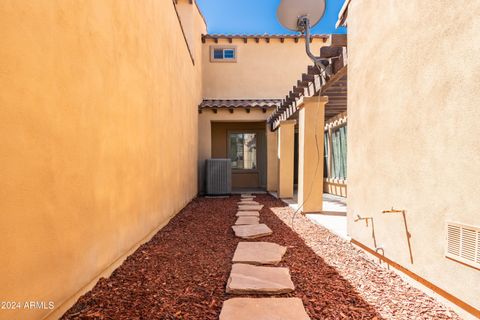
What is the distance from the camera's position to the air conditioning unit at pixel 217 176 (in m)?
9.68

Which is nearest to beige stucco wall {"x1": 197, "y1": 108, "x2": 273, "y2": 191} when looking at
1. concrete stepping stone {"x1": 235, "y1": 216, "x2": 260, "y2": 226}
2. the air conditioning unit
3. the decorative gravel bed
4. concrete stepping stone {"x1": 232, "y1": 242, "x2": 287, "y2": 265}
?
the air conditioning unit

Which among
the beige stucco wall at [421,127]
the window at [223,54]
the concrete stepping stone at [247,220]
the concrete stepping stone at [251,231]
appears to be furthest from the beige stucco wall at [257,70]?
the beige stucco wall at [421,127]

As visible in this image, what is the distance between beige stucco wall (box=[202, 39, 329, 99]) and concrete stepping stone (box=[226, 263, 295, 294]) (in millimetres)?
9786

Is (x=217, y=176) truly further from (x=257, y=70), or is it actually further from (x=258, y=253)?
(x=258, y=253)

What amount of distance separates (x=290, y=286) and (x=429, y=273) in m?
1.10

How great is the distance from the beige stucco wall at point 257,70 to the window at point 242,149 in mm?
1791

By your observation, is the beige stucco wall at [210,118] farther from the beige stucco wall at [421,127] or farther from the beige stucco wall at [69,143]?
the beige stucco wall at [421,127]

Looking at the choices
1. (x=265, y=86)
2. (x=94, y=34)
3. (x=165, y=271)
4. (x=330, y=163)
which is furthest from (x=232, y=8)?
(x=165, y=271)

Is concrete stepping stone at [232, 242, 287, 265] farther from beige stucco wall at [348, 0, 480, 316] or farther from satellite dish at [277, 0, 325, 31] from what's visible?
satellite dish at [277, 0, 325, 31]

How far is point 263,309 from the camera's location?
203 cm

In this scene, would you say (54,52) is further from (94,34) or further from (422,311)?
(422,311)

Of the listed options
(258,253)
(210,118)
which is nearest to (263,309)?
(258,253)

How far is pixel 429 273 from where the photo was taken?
2180 millimetres

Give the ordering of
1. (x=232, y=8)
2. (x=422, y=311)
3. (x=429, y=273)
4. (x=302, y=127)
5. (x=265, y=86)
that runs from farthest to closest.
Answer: (x=232, y=8) < (x=265, y=86) < (x=302, y=127) < (x=429, y=273) < (x=422, y=311)
